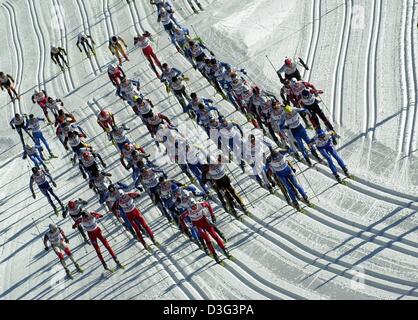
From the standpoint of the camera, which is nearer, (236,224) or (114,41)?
(236,224)

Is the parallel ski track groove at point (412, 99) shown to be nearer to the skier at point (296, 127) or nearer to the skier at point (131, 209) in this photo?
the skier at point (296, 127)

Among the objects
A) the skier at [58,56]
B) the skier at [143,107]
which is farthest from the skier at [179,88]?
the skier at [58,56]

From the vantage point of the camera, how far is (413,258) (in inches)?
851

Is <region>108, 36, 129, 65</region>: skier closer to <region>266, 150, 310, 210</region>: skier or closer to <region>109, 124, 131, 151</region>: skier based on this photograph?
<region>109, 124, 131, 151</region>: skier

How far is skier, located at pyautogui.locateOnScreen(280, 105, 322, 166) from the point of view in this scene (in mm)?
25734

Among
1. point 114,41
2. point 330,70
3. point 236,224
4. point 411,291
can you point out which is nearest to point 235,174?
point 236,224

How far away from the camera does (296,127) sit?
85.0ft

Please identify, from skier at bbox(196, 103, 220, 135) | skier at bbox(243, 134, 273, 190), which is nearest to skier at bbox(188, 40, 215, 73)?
skier at bbox(196, 103, 220, 135)

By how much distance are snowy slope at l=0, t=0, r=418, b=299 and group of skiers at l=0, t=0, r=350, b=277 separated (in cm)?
52

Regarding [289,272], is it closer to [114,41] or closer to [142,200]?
[142,200]

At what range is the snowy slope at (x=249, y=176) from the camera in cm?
2270

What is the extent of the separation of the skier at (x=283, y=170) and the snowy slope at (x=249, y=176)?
2.34 ft

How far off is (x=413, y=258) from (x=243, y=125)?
9.60 meters
